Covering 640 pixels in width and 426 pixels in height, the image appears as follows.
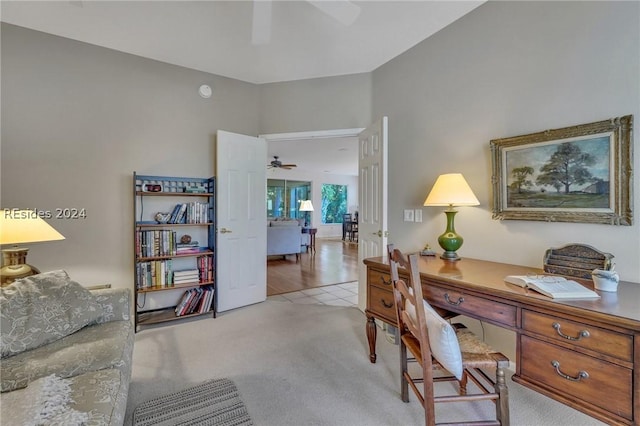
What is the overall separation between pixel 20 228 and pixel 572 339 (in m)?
2.90

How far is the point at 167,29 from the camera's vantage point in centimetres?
251

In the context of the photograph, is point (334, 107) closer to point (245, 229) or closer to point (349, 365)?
point (245, 229)

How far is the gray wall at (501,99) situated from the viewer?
5.19ft

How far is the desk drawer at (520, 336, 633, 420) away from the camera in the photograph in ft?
3.40

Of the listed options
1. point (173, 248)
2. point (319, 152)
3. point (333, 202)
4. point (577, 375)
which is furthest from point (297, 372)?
point (333, 202)

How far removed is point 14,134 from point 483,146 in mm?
3890

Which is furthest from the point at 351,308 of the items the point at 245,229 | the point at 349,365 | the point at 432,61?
the point at 432,61

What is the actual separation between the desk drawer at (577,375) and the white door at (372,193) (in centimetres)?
150

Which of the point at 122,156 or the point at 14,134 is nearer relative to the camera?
the point at 14,134

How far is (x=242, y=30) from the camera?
8.30 ft

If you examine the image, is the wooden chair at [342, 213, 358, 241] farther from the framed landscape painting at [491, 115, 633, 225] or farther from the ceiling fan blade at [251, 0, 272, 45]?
the framed landscape painting at [491, 115, 633, 225]

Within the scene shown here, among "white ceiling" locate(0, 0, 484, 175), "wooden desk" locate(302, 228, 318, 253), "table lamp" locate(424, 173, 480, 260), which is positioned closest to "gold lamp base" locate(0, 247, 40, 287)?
"white ceiling" locate(0, 0, 484, 175)

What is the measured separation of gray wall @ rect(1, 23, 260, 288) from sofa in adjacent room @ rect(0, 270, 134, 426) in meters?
1.14

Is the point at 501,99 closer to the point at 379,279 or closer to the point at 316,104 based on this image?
the point at 379,279
